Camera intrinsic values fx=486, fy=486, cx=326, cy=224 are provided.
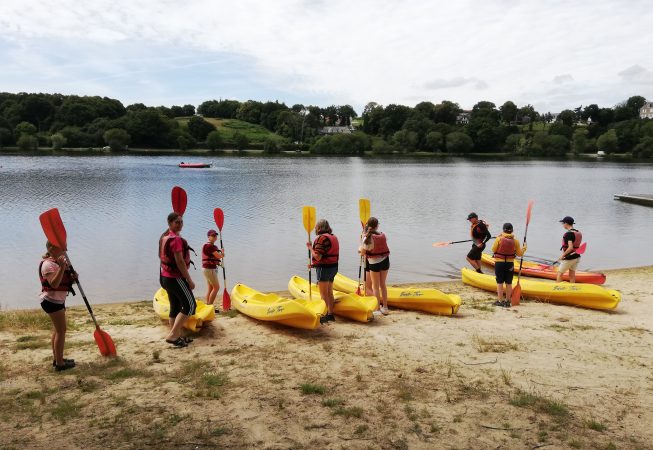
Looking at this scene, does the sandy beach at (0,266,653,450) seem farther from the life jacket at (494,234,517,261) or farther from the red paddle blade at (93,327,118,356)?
the life jacket at (494,234,517,261)

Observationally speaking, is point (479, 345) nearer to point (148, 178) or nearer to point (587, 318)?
point (587, 318)

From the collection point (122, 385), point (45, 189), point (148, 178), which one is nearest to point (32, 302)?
point (122, 385)

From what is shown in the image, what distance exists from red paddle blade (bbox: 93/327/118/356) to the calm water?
17.6 ft

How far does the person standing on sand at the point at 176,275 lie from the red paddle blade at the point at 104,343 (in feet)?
2.33

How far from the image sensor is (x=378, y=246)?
802 centimetres

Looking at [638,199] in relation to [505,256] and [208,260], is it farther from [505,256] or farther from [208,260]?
[208,260]

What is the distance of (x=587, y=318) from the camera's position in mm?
8516

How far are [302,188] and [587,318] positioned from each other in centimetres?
3008

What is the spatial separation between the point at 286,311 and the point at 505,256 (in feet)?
14.7

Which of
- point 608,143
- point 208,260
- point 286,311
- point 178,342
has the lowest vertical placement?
point 178,342

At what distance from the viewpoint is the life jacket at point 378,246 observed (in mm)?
7949

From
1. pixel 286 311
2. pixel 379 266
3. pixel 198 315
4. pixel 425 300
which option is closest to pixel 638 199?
pixel 425 300

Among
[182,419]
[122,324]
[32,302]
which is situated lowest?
[32,302]

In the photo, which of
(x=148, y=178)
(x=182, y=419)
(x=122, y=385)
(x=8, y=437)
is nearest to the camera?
(x=8, y=437)
